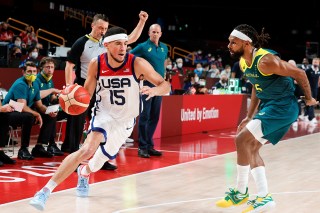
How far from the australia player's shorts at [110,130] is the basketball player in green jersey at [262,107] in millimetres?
1177

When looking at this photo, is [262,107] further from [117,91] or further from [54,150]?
[54,150]

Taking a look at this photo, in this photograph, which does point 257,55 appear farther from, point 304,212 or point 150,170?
point 150,170

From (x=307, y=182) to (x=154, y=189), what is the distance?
206 cm

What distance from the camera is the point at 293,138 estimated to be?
14.1 m

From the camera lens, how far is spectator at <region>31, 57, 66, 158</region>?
10.1 metres

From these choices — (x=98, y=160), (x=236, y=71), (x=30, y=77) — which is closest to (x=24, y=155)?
(x=30, y=77)

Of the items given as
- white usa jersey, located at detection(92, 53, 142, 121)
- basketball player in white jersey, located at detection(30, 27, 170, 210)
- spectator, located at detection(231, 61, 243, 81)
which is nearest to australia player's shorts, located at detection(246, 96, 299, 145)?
basketball player in white jersey, located at detection(30, 27, 170, 210)

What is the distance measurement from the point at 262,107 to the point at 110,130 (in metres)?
1.57

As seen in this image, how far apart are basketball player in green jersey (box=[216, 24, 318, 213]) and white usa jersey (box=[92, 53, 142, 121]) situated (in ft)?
3.52

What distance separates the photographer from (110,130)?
21.6ft

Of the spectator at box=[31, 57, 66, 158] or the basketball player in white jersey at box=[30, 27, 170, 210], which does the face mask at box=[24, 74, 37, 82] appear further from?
the basketball player in white jersey at box=[30, 27, 170, 210]

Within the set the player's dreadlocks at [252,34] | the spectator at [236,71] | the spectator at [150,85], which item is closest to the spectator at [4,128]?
the spectator at [150,85]

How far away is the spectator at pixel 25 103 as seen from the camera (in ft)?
31.6

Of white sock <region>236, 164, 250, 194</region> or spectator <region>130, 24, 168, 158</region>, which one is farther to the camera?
spectator <region>130, 24, 168, 158</region>
